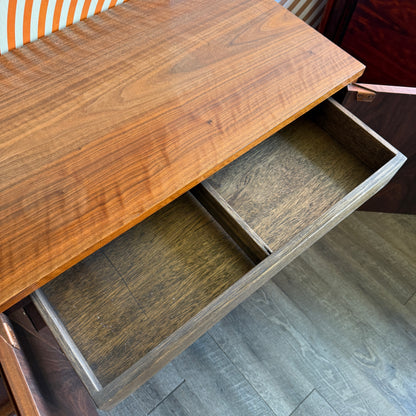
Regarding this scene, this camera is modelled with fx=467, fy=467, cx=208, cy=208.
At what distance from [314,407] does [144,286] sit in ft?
1.79

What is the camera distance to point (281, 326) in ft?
3.66

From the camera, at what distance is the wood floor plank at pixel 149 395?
39.1 inches

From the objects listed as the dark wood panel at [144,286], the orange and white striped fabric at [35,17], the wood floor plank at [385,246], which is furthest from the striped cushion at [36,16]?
the wood floor plank at [385,246]

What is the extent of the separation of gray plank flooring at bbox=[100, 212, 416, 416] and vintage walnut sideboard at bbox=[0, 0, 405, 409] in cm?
41

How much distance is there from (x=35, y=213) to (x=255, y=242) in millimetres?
312

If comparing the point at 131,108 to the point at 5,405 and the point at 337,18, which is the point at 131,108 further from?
the point at 337,18

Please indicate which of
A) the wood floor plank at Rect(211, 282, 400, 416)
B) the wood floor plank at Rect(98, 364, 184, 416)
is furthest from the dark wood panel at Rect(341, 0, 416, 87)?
the wood floor plank at Rect(98, 364, 184, 416)

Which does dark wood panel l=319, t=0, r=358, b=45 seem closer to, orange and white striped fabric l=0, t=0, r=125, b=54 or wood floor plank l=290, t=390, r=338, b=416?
orange and white striped fabric l=0, t=0, r=125, b=54

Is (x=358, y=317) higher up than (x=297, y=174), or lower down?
lower down

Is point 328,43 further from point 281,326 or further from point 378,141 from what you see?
point 281,326

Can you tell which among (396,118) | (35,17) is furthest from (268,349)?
(35,17)

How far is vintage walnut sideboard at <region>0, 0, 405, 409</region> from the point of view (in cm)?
58

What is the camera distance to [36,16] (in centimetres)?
70

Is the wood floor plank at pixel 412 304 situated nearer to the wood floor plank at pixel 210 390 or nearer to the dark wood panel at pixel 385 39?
the wood floor plank at pixel 210 390
